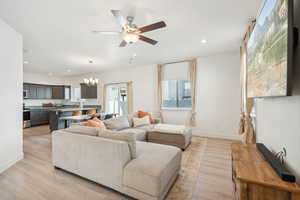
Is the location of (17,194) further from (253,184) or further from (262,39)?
(262,39)

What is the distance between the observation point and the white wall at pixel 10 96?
2.35 metres

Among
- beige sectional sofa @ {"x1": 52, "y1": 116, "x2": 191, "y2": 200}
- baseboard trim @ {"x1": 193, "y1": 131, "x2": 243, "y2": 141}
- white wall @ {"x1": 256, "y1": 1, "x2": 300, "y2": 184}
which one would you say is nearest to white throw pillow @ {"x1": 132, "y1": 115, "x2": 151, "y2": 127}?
beige sectional sofa @ {"x1": 52, "y1": 116, "x2": 191, "y2": 200}

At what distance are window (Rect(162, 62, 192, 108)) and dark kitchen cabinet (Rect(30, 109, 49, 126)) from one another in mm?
6112

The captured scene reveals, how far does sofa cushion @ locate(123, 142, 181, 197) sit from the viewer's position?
1484 mm

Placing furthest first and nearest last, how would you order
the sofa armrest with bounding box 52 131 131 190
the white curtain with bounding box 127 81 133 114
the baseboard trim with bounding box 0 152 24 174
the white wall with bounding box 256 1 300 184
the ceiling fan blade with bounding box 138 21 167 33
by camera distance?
the white curtain with bounding box 127 81 133 114, the baseboard trim with bounding box 0 152 24 174, the ceiling fan blade with bounding box 138 21 167 33, the sofa armrest with bounding box 52 131 131 190, the white wall with bounding box 256 1 300 184

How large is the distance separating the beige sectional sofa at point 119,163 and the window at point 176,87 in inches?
125

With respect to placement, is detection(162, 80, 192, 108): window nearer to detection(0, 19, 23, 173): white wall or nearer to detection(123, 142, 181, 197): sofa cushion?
detection(123, 142, 181, 197): sofa cushion

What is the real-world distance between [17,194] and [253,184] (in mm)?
2767

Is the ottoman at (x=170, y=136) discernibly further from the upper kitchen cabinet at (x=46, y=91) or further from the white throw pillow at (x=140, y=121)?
the upper kitchen cabinet at (x=46, y=91)

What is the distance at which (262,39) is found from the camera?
4.68 ft

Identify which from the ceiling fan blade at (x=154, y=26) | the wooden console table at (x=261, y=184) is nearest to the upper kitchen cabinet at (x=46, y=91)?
the ceiling fan blade at (x=154, y=26)

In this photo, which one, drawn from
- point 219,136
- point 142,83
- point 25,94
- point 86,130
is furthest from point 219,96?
point 25,94

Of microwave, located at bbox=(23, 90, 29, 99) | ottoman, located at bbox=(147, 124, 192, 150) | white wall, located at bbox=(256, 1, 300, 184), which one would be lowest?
ottoman, located at bbox=(147, 124, 192, 150)

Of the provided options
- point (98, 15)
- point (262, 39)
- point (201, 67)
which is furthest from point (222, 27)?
point (98, 15)
